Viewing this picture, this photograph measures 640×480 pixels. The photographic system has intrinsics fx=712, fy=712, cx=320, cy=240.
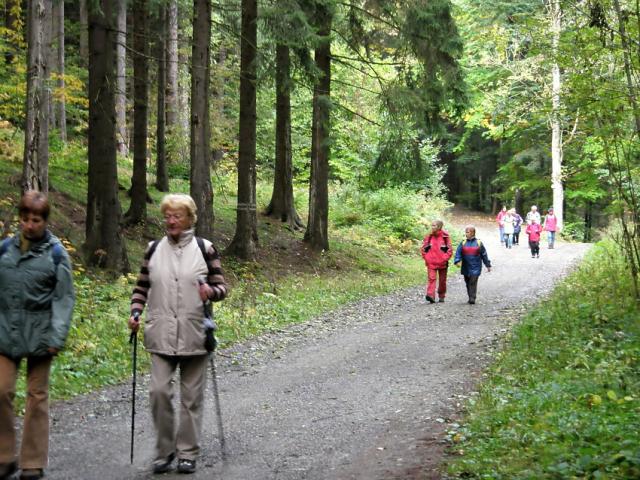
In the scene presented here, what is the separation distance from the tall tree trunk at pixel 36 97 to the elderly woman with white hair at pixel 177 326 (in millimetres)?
7251

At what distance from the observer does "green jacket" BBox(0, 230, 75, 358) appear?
196 inches

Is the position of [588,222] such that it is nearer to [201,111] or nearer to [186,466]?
[201,111]

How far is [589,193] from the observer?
39.6 m

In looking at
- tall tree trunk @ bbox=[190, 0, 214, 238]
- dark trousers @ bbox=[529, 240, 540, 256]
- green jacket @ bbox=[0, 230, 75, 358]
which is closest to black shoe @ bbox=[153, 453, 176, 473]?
green jacket @ bbox=[0, 230, 75, 358]

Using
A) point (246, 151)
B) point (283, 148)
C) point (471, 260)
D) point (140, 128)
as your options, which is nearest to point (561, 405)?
point (471, 260)

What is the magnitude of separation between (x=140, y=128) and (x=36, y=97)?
7.16 meters

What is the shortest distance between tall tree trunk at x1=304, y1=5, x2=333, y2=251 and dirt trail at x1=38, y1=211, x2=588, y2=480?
23.7 ft

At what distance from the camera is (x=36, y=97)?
11617mm

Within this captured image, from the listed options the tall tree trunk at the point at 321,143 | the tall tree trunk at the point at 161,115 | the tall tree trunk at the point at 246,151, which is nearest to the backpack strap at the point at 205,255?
the tall tree trunk at the point at 246,151

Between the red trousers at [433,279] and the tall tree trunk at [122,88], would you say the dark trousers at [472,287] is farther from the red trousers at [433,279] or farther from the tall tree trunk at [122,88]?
the tall tree trunk at [122,88]

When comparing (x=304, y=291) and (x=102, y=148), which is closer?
(x=102, y=148)

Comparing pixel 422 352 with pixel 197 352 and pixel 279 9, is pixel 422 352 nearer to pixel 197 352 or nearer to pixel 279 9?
pixel 197 352

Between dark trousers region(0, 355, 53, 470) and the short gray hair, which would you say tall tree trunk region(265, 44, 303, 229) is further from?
dark trousers region(0, 355, 53, 470)

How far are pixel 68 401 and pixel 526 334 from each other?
6.46m
